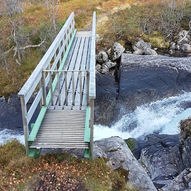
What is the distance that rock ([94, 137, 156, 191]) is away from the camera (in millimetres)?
5552

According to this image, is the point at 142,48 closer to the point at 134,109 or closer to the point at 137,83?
the point at 137,83

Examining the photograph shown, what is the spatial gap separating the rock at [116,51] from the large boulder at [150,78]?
0.42 meters

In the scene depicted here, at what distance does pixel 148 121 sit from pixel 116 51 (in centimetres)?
636

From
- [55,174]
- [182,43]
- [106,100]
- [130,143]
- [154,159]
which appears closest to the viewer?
[55,174]

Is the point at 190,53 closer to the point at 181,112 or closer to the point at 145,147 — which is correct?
the point at 181,112

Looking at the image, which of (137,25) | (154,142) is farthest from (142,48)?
(154,142)

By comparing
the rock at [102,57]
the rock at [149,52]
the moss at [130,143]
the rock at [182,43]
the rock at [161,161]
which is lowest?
the moss at [130,143]

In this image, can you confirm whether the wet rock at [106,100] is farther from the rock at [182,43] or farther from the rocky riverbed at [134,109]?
the rock at [182,43]

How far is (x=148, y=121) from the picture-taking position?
10.9 metres

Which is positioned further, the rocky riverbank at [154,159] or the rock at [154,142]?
the rock at [154,142]

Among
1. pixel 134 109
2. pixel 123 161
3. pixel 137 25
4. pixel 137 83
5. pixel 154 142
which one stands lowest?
pixel 154 142

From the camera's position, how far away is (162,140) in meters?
9.46

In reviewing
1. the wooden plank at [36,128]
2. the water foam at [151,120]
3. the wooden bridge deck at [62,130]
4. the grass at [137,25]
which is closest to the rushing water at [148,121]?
the water foam at [151,120]

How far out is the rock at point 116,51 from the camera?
50.7 feet
